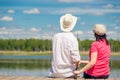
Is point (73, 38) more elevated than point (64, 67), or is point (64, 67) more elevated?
point (73, 38)

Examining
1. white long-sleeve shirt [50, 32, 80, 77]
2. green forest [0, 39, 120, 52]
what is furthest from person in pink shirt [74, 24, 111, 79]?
green forest [0, 39, 120, 52]

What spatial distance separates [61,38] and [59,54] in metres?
0.28

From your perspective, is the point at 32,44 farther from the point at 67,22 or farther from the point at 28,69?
the point at 67,22

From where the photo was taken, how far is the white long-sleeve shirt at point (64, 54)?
7.91 m

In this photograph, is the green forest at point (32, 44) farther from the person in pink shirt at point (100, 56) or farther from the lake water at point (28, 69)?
the person in pink shirt at point (100, 56)

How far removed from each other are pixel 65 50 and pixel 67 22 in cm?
49

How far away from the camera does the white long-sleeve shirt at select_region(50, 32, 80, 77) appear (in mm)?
7914

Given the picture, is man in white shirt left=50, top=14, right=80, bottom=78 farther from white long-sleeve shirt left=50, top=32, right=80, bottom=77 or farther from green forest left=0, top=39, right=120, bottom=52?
green forest left=0, top=39, right=120, bottom=52

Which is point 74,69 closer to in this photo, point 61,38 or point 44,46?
point 61,38

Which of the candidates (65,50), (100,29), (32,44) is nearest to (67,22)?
(65,50)

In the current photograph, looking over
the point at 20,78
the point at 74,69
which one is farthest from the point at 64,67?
the point at 20,78

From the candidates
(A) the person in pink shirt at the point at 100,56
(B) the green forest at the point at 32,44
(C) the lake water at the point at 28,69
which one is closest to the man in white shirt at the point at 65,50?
(A) the person in pink shirt at the point at 100,56

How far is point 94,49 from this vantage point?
778 cm

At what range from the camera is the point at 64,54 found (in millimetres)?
8023
